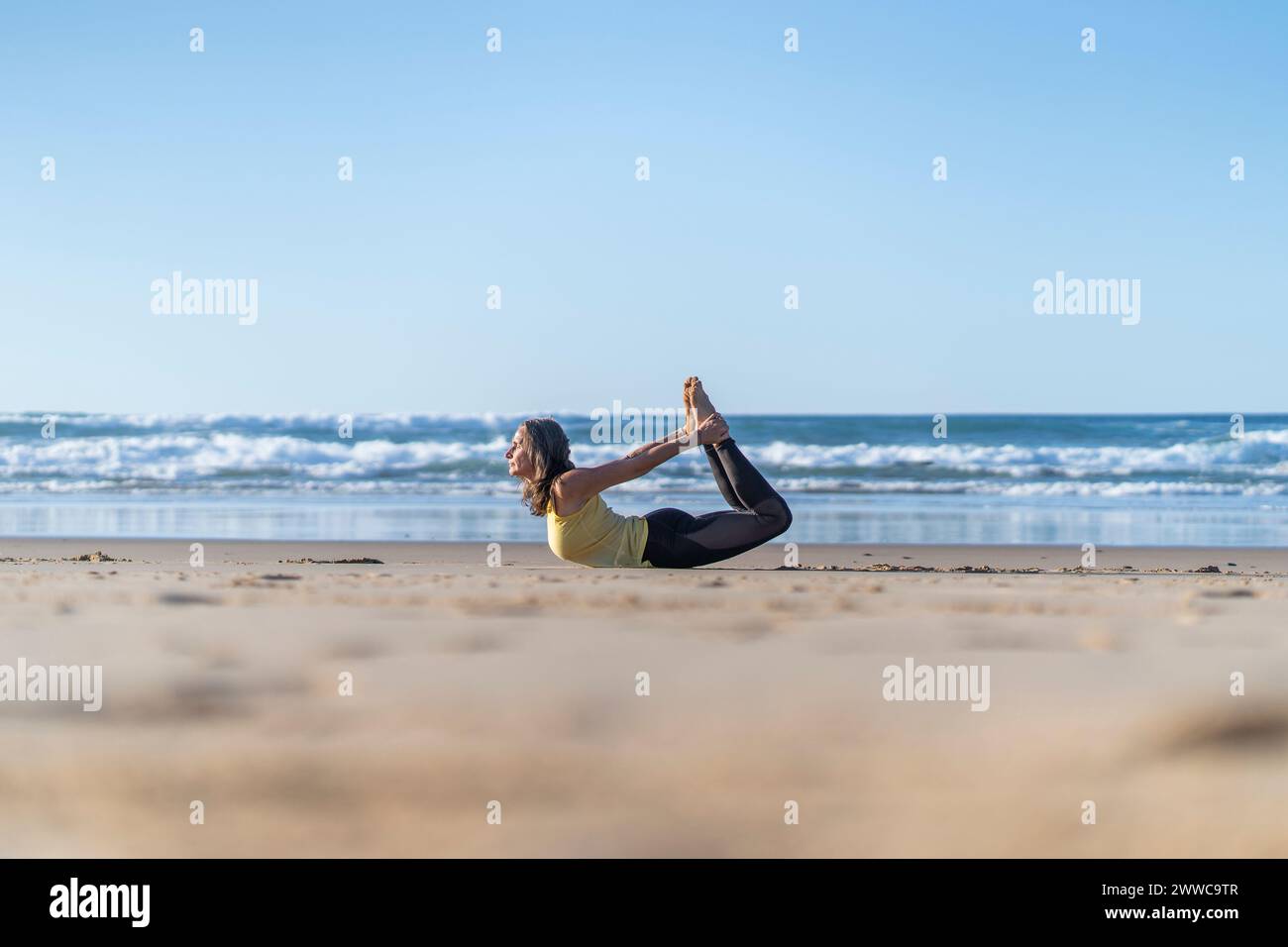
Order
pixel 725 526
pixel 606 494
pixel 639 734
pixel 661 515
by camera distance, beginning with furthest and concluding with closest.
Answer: pixel 606 494
pixel 661 515
pixel 725 526
pixel 639 734

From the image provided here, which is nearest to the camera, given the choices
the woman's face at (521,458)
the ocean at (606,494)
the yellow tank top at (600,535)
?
the woman's face at (521,458)

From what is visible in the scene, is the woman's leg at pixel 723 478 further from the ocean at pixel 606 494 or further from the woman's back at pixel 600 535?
the ocean at pixel 606 494

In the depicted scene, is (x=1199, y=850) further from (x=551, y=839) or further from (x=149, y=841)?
(x=149, y=841)

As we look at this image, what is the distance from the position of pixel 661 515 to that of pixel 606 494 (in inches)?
349

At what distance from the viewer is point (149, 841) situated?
188 centimetres

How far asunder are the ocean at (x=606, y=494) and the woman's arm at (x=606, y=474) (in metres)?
4.18

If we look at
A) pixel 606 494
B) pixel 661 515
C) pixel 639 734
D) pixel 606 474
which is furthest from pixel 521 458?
pixel 606 494

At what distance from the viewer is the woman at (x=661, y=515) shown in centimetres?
513

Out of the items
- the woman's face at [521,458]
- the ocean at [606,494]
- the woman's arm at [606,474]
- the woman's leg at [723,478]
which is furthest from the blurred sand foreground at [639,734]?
the ocean at [606,494]

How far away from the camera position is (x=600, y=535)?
5285 mm

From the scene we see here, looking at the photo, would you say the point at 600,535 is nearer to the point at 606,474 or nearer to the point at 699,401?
the point at 606,474

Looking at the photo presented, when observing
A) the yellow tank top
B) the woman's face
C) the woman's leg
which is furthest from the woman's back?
the woman's leg
